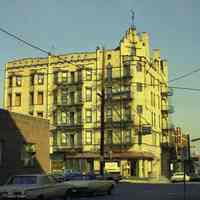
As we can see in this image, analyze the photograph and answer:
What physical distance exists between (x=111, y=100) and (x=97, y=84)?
337cm

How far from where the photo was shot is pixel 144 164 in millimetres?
70625

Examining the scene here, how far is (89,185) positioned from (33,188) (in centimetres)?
889

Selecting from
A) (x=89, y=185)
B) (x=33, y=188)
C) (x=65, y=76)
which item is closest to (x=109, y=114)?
(x=65, y=76)

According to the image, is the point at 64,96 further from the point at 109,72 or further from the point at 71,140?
the point at 109,72

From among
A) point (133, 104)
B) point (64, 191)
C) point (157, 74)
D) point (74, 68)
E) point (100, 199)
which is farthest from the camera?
point (157, 74)

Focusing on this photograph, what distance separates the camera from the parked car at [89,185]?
3000 centimetres

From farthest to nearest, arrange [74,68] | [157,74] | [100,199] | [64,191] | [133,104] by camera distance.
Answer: [157,74] < [74,68] < [133,104] < [100,199] < [64,191]

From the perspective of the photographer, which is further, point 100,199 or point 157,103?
point 157,103

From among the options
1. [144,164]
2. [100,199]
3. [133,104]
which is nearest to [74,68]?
[133,104]

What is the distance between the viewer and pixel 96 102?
239ft

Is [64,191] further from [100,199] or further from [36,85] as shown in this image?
[36,85]

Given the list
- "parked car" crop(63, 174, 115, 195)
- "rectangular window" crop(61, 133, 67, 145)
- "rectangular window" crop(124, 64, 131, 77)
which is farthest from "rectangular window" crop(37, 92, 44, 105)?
"parked car" crop(63, 174, 115, 195)

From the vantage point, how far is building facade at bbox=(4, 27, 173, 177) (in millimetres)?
70312

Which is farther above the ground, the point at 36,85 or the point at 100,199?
the point at 36,85
